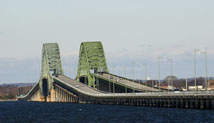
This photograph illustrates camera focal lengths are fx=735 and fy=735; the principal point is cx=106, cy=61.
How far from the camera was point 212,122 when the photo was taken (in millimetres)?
112688

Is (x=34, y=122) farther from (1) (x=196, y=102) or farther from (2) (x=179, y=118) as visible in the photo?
(1) (x=196, y=102)

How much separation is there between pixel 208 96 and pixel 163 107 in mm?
27740

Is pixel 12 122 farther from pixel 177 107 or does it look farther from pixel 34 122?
pixel 177 107

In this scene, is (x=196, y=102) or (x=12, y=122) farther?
(x=196, y=102)

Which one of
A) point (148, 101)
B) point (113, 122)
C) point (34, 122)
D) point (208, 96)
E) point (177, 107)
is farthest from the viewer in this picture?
point (148, 101)

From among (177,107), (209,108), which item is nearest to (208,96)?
(209,108)

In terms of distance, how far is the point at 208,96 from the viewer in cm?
15088

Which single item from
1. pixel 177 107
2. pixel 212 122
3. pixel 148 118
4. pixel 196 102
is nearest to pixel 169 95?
pixel 177 107

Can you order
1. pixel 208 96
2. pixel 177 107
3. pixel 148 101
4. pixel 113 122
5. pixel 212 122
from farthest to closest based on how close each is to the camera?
pixel 148 101
pixel 177 107
pixel 208 96
pixel 113 122
pixel 212 122

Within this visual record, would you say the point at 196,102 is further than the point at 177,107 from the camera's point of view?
No

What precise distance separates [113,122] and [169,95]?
52.2 meters

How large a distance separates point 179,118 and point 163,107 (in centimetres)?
5203

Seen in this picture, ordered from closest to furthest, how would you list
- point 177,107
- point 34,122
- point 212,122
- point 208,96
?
point 212,122
point 34,122
point 208,96
point 177,107

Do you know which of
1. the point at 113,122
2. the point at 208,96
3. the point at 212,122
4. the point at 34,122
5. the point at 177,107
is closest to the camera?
the point at 212,122
